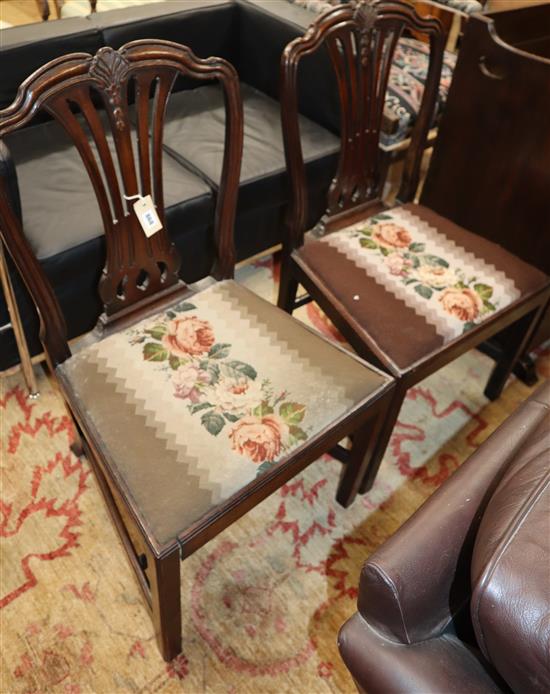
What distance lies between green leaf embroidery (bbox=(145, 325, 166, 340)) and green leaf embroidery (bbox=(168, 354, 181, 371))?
0.06m

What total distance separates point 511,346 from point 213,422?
0.97 metres

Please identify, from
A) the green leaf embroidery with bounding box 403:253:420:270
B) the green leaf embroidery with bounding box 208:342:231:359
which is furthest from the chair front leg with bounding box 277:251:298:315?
the green leaf embroidery with bounding box 208:342:231:359

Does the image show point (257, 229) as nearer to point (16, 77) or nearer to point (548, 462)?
point (16, 77)

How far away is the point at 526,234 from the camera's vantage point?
145 centimetres

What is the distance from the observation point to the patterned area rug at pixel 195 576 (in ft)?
3.65

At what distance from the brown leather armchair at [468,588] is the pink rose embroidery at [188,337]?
22.1 inches

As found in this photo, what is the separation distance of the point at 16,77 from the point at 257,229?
2.57ft

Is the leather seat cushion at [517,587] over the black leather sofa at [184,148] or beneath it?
over

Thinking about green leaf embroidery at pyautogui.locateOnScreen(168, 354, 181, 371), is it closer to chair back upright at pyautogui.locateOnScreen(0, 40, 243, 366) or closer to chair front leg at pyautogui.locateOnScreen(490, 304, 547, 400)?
chair back upright at pyautogui.locateOnScreen(0, 40, 243, 366)

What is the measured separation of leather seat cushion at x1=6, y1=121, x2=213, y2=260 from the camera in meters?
1.33

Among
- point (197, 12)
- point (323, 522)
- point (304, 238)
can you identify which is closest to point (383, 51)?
point (304, 238)

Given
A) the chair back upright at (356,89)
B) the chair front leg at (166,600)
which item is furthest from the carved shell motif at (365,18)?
the chair front leg at (166,600)

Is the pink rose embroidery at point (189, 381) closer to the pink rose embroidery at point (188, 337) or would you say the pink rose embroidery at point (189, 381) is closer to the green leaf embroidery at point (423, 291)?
the pink rose embroidery at point (188, 337)

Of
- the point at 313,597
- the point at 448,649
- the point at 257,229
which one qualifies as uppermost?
the point at 448,649
